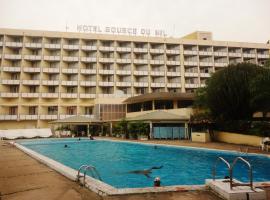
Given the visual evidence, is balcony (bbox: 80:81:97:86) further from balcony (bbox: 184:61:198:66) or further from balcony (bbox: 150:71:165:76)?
balcony (bbox: 184:61:198:66)

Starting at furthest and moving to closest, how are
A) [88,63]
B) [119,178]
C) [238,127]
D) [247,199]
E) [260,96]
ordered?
1. [88,63]
2. [238,127]
3. [260,96]
4. [119,178]
5. [247,199]

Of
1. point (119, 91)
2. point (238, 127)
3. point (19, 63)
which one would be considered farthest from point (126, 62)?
point (238, 127)

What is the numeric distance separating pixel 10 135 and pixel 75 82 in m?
18.8

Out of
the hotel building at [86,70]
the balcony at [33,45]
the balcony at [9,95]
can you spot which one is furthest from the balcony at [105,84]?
the balcony at [9,95]

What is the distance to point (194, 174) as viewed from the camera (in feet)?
42.2

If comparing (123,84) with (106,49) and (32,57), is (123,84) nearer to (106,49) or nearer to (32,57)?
(106,49)

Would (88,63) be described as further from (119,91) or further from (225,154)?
(225,154)

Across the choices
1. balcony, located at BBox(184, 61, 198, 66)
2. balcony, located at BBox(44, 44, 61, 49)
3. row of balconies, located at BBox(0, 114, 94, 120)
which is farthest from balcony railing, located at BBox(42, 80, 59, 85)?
balcony, located at BBox(184, 61, 198, 66)

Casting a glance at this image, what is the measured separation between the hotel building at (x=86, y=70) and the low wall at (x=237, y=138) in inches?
875

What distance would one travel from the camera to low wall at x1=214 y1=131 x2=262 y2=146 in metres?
21.9

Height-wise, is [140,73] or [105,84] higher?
[140,73]

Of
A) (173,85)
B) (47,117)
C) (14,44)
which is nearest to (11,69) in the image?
(14,44)

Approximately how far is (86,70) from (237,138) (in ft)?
120

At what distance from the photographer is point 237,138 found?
24609 mm
